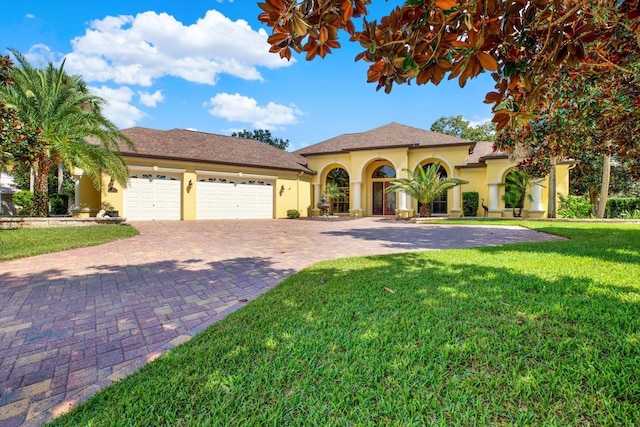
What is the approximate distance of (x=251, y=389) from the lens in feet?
6.47

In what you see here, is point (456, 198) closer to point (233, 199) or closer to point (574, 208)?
point (574, 208)

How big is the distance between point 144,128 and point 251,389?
21618 millimetres

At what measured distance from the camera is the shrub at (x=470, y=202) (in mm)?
19031

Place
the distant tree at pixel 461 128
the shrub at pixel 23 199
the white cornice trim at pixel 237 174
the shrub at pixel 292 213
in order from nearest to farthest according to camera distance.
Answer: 1. the shrub at pixel 23 199
2. the white cornice trim at pixel 237 174
3. the shrub at pixel 292 213
4. the distant tree at pixel 461 128

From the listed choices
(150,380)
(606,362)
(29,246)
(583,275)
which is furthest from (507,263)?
(29,246)

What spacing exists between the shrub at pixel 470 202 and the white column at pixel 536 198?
2.94 m

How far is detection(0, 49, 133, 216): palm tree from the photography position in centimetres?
1116

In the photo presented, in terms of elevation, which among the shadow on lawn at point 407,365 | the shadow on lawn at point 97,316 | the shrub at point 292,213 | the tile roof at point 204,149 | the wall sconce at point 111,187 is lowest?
the shadow on lawn at point 97,316

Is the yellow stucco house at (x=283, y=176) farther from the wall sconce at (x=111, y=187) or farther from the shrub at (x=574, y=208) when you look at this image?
the shrub at (x=574, y=208)

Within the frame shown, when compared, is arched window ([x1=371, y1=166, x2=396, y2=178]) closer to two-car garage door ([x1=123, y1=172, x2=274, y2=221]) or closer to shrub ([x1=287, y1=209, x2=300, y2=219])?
shrub ([x1=287, y1=209, x2=300, y2=219])

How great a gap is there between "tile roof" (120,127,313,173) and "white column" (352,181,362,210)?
12.4 ft

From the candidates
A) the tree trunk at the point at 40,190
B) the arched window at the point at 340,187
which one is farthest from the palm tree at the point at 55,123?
the arched window at the point at 340,187

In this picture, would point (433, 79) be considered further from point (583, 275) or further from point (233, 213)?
point (233, 213)

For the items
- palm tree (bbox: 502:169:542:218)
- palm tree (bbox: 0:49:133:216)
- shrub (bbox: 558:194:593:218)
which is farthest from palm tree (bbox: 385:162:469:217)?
palm tree (bbox: 0:49:133:216)
